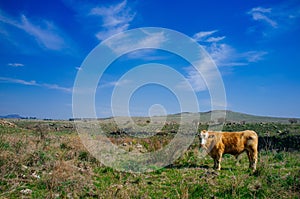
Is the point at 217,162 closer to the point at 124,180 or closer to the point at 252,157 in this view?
the point at 252,157

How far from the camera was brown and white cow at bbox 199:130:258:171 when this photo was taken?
34.8 ft

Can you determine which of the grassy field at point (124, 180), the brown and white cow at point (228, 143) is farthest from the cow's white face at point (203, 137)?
the grassy field at point (124, 180)

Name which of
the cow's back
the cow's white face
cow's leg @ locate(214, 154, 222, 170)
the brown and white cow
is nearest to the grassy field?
cow's leg @ locate(214, 154, 222, 170)

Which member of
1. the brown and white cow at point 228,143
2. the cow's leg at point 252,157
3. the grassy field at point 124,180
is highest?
the brown and white cow at point 228,143

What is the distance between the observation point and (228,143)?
11.0 metres

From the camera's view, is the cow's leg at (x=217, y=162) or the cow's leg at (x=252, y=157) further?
the cow's leg at (x=217, y=162)

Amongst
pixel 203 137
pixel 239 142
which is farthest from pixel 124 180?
pixel 239 142

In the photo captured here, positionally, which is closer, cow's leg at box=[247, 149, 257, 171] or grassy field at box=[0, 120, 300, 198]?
grassy field at box=[0, 120, 300, 198]

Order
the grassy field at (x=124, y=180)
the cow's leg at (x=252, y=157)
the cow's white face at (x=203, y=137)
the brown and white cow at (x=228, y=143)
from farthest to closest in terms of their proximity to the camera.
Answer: the cow's white face at (x=203, y=137) → the brown and white cow at (x=228, y=143) → the cow's leg at (x=252, y=157) → the grassy field at (x=124, y=180)

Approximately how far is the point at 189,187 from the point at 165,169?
2790mm

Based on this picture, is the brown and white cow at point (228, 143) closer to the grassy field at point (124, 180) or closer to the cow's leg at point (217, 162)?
the cow's leg at point (217, 162)

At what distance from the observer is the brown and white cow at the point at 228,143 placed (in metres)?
10.6

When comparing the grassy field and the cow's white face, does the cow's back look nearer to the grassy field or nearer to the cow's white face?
the grassy field

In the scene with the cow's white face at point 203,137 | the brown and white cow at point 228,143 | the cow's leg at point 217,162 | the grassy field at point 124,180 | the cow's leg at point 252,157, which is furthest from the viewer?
the cow's white face at point 203,137
